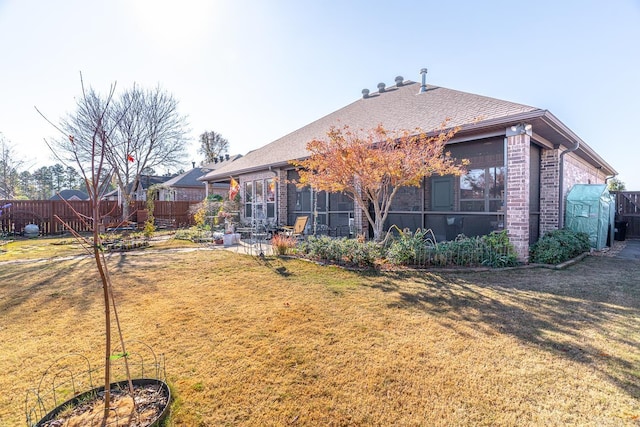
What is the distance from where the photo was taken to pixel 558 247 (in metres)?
6.89

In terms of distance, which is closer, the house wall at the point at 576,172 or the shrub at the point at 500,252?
the shrub at the point at 500,252

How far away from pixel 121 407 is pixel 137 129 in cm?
2190

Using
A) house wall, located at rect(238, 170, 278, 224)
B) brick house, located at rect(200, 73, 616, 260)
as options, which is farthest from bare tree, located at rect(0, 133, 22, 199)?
brick house, located at rect(200, 73, 616, 260)

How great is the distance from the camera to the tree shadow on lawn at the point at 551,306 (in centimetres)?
288

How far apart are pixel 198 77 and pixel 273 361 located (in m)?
10.4

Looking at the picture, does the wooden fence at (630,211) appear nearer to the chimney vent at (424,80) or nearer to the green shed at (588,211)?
the green shed at (588,211)

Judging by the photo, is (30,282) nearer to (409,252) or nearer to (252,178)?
(409,252)

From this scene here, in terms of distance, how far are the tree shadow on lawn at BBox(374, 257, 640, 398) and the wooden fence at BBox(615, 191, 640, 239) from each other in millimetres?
9354

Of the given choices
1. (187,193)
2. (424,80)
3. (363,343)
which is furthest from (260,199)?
(187,193)

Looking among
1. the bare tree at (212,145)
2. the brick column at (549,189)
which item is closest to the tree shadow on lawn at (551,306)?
the brick column at (549,189)

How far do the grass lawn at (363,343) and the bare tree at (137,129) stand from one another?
16.2m

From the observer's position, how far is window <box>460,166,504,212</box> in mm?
7273

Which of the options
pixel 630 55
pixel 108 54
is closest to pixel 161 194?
pixel 108 54

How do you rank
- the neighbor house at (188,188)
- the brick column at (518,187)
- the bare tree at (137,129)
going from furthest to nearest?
the neighbor house at (188,188) → the bare tree at (137,129) → the brick column at (518,187)
